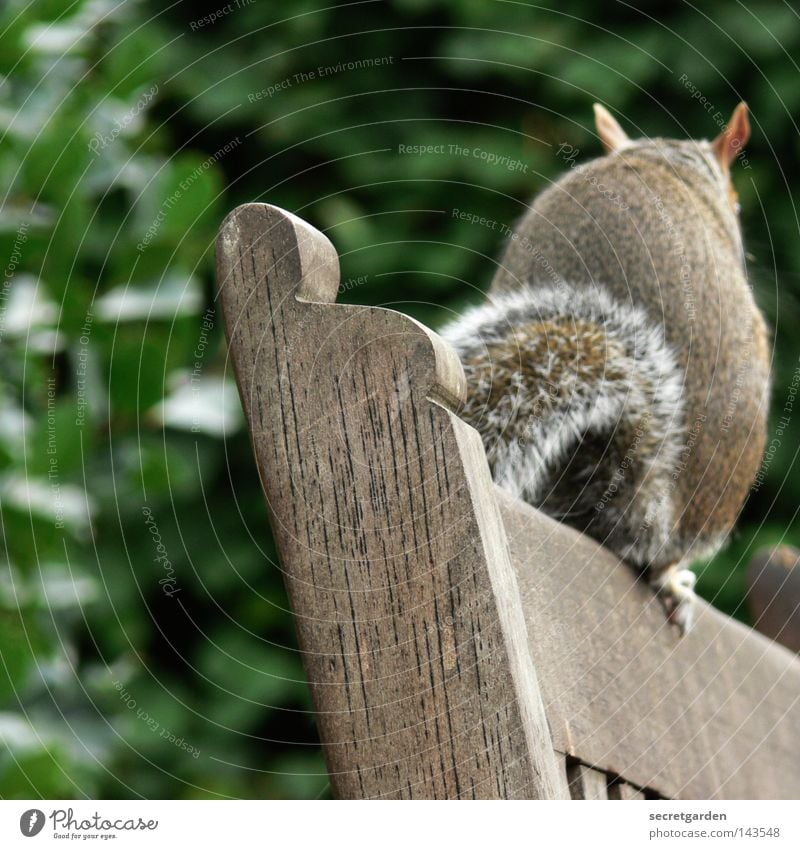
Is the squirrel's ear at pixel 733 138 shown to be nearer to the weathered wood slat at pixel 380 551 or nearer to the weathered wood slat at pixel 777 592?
the weathered wood slat at pixel 777 592

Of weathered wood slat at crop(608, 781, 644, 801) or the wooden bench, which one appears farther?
weathered wood slat at crop(608, 781, 644, 801)

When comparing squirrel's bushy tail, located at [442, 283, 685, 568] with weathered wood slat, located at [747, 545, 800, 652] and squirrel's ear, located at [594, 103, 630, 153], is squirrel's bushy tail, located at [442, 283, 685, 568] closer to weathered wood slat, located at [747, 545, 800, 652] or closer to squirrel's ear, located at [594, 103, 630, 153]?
squirrel's ear, located at [594, 103, 630, 153]

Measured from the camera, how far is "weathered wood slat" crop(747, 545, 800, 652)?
3.66 feet

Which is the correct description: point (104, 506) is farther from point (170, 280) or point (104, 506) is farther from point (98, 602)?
point (170, 280)

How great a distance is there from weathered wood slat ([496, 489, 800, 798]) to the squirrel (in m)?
0.05

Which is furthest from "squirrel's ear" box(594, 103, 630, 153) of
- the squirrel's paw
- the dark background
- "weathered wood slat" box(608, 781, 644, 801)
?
"weathered wood slat" box(608, 781, 644, 801)

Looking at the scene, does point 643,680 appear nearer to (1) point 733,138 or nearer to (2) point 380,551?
(2) point 380,551

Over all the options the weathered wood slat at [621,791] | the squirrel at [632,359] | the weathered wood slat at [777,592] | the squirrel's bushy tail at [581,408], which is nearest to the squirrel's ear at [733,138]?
the squirrel at [632,359]

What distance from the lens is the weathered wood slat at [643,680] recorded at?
541 mm

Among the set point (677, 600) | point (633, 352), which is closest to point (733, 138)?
point (633, 352)

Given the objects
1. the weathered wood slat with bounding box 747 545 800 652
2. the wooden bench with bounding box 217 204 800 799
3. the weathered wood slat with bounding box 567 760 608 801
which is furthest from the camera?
the weathered wood slat with bounding box 747 545 800 652

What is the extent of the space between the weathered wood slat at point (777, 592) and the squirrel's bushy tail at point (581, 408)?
0.34 m

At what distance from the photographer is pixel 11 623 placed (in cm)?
88

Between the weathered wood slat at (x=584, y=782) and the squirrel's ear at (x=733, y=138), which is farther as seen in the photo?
the squirrel's ear at (x=733, y=138)
